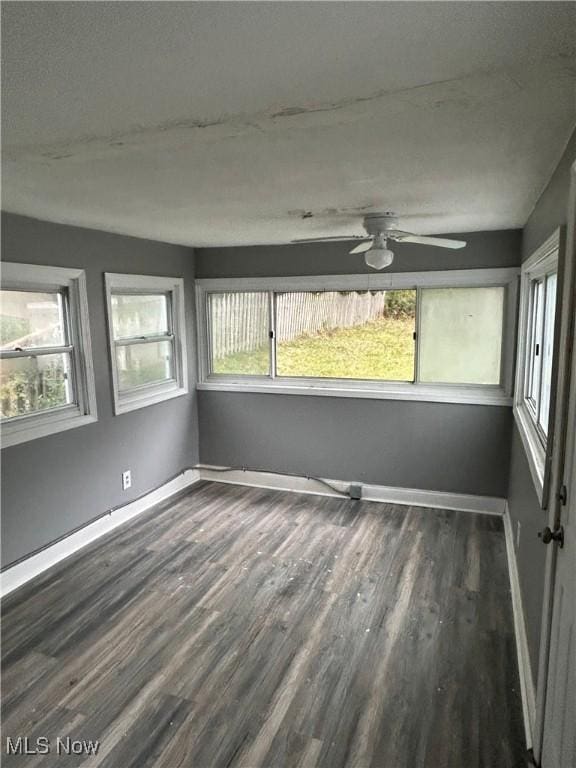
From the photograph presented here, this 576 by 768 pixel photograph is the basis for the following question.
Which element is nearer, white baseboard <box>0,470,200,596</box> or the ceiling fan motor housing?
the ceiling fan motor housing

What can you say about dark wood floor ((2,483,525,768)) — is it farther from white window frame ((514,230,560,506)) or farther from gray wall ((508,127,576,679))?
white window frame ((514,230,560,506))

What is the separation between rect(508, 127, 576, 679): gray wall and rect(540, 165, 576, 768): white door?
395 mm

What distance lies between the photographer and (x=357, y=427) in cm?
432

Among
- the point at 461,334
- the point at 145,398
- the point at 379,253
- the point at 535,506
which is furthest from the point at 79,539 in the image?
the point at 461,334

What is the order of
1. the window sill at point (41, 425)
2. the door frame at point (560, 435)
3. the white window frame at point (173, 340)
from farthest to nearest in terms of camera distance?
the white window frame at point (173, 340), the window sill at point (41, 425), the door frame at point (560, 435)

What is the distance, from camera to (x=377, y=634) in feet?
8.43

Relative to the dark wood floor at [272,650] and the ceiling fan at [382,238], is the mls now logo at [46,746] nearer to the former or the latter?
the dark wood floor at [272,650]

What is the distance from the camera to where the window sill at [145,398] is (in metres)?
3.79

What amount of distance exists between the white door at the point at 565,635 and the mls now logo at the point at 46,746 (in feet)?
5.50

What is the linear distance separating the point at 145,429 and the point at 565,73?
12.1 ft

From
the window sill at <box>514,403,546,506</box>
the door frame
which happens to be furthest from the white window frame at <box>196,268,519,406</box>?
the door frame

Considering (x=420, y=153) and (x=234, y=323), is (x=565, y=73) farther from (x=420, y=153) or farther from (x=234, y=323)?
(x=234, y=323)

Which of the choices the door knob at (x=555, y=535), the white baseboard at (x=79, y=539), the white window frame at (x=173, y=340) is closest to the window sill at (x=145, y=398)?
the white window frame at (x=173, y=340)

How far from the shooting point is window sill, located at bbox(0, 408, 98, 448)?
2.88 m
